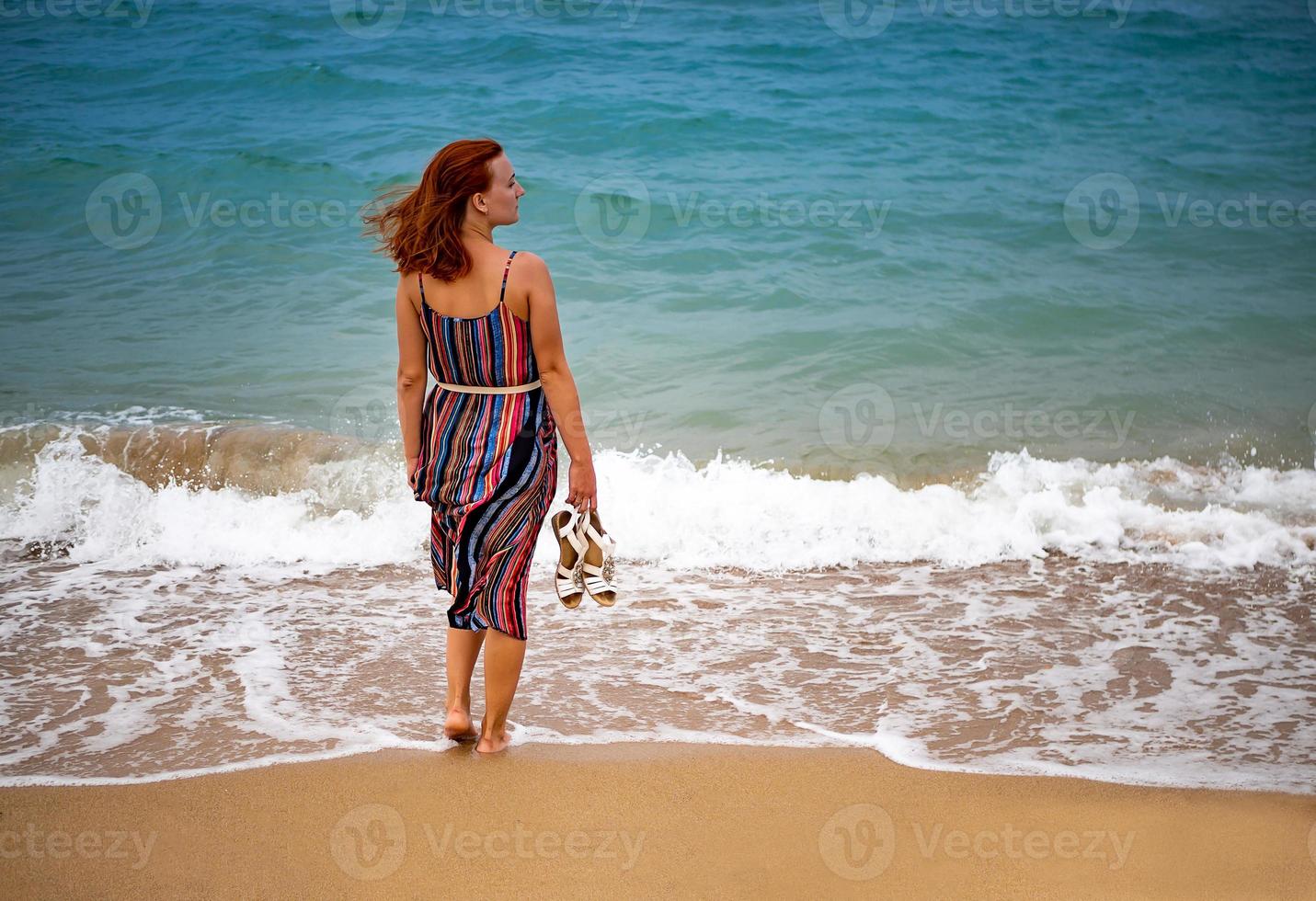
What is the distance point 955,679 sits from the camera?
12.8 ft

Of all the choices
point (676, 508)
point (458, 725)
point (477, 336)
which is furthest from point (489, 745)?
point (676, 508)

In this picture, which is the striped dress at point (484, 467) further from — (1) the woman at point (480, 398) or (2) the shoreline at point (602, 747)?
(2) the shoreline at point (602, 747)

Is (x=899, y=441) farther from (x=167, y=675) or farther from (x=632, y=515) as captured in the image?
(x=167, y=675)

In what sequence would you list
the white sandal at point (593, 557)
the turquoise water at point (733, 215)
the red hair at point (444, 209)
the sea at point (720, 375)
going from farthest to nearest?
the turquoise water at point (733, 215) < the sea at point (720, 375) < the white sandal at point (593, 557) < the red hair at point (444, 209)

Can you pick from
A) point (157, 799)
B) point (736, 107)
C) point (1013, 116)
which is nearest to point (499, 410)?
point (157, 799)

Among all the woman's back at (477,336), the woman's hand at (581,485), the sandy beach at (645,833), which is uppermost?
the woman's back at (477,336)

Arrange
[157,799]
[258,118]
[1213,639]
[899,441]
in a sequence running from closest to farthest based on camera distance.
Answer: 1. [157,799]
2. [1213,639]
3. [899,441]
4. [258,118]

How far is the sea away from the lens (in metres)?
3.81

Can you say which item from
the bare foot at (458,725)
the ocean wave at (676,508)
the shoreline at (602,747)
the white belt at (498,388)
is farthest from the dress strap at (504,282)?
the ocean wave at (676,508)

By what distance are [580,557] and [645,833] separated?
2.53 ft

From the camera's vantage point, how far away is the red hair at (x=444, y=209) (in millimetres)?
2871

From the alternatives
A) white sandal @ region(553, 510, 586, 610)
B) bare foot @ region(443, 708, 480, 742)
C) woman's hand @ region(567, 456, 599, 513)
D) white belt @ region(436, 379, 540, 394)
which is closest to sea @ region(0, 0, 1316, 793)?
bare foot @ region(443, 708, 480, 742)

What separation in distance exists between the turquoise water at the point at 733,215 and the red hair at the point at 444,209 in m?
3.99

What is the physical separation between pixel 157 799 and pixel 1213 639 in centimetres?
375
